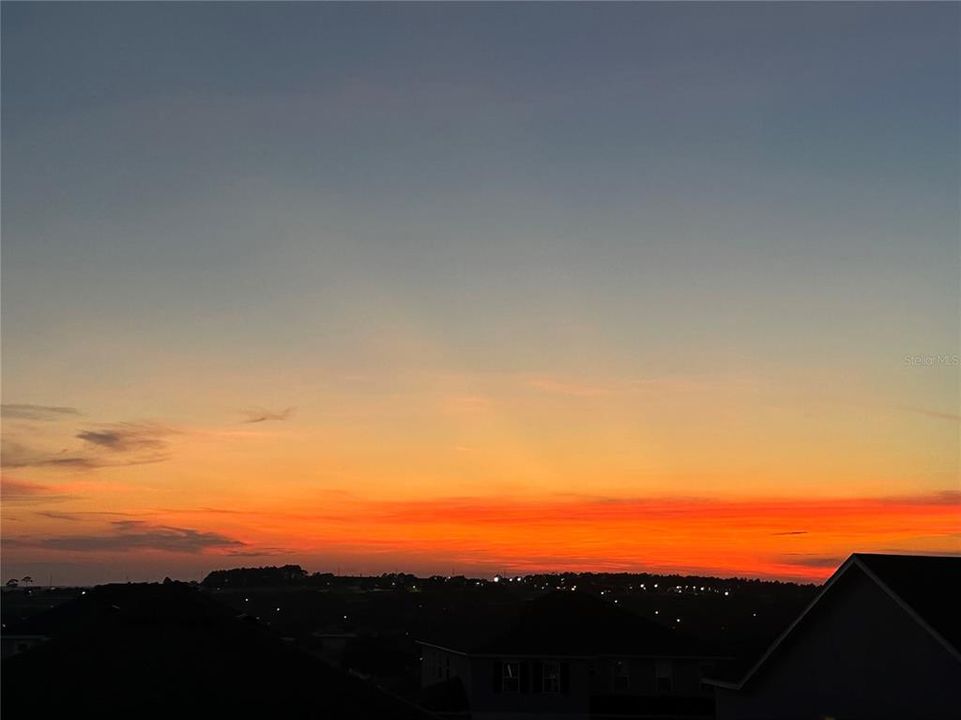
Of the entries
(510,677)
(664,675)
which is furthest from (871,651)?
(510,677)

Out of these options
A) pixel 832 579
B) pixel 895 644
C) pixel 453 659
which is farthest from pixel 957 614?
pixel 453 659

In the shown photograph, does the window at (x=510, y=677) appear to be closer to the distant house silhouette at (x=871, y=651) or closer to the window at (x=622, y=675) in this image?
the window at (x=622, y=675)

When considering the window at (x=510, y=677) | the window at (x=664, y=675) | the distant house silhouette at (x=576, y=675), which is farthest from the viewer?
the window at (x=664, y=675)

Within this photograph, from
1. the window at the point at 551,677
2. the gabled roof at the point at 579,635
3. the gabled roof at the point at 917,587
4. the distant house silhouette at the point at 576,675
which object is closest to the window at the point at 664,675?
the distant house silhouette at the point at 576,675

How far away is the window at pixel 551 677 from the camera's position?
52656 mm

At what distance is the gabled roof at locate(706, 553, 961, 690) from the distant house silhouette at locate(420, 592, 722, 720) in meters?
16.5

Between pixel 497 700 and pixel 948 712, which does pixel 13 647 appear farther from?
pixel 948 712

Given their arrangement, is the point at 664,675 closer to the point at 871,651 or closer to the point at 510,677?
the point at 510,677

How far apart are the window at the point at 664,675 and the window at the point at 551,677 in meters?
4.61

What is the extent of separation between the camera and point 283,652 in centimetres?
2450

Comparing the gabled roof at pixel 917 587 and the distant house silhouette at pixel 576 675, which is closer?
the gabled roof at pixel 917 587

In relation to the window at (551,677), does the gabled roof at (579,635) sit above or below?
above

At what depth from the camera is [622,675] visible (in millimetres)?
53219

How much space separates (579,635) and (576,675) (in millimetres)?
2400
